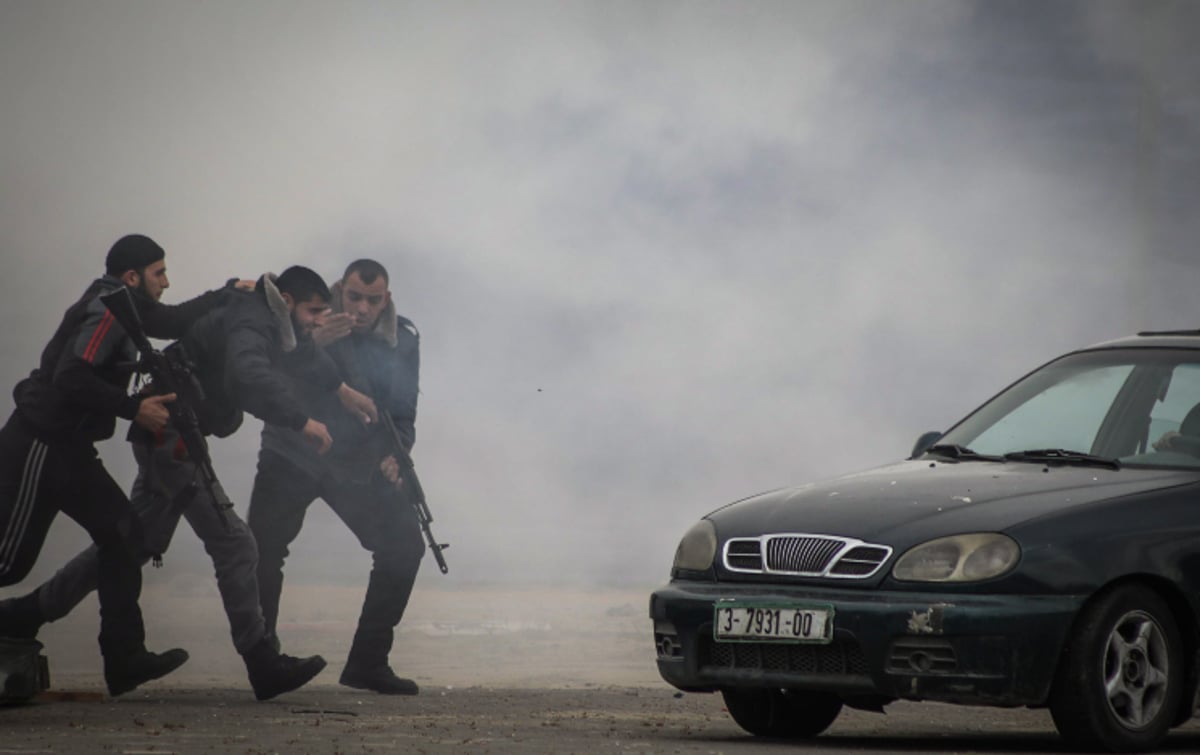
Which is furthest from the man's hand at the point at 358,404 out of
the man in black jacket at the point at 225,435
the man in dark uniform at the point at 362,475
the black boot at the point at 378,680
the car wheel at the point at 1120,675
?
the car wheel at the point at 1120,675

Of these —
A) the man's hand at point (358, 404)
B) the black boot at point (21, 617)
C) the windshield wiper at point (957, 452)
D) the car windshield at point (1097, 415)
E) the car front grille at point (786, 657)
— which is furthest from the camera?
the man's hand at point (358, 404)

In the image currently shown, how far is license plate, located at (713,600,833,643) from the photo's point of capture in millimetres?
5934

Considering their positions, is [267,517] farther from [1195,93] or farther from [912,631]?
[1195,93]

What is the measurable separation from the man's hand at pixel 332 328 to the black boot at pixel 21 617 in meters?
2.05

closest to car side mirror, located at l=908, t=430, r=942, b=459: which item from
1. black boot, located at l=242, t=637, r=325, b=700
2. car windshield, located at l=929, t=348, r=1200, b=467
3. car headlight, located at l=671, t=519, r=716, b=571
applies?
car windshield, located at l=929, t=348, r=1200, b=467

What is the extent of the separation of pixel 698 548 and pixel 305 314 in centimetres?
424

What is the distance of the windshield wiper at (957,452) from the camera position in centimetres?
689

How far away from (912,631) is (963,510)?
19.2 inches

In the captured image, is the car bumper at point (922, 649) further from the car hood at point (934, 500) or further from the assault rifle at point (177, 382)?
the assault rifle at point (177, 382)

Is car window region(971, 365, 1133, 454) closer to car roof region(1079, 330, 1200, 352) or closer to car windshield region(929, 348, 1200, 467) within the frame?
car windshield region(929, 348, 1200, 467)

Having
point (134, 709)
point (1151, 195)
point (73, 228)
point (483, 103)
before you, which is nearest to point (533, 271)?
point (483, 103)

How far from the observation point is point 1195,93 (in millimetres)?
14742

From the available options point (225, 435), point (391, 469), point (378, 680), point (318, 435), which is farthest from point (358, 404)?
point (378, 680)

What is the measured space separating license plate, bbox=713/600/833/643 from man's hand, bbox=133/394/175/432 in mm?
4207
